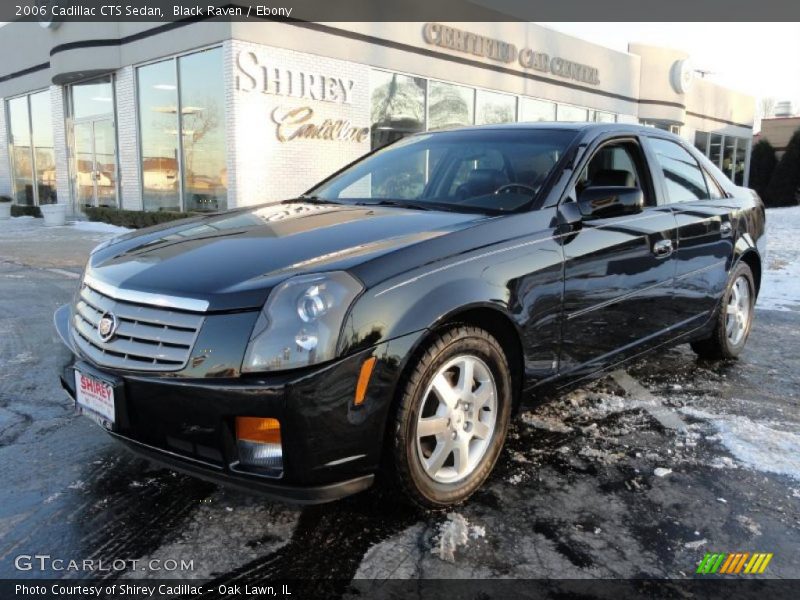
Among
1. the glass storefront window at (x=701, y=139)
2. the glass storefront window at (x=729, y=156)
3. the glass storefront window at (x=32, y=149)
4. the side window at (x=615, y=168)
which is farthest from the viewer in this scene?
the glass storefront window at (x=729, y=156)

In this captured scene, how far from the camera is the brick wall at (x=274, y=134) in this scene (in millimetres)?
12055

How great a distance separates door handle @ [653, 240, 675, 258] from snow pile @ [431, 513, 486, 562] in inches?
75.6

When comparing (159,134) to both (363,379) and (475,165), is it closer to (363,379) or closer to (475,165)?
(475,165)

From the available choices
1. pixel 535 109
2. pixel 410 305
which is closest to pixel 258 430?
pixel 410 305

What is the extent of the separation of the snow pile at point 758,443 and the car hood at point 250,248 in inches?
68.2

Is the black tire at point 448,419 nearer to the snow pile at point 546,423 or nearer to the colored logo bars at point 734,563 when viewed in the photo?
the snow pile at point 546,423

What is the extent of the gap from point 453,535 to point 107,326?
1499 millimetres

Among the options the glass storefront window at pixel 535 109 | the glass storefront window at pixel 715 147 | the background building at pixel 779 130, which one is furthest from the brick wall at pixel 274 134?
the background building at pixel 779 130

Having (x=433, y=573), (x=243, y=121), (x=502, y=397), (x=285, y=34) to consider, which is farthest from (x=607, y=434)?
(x=285, y=34)

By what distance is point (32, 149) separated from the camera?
19516 mm

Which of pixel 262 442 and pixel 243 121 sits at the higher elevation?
pixel 243 121

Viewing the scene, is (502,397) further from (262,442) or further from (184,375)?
(184,375)

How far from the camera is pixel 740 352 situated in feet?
16.2

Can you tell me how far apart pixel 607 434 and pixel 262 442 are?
1.97m
